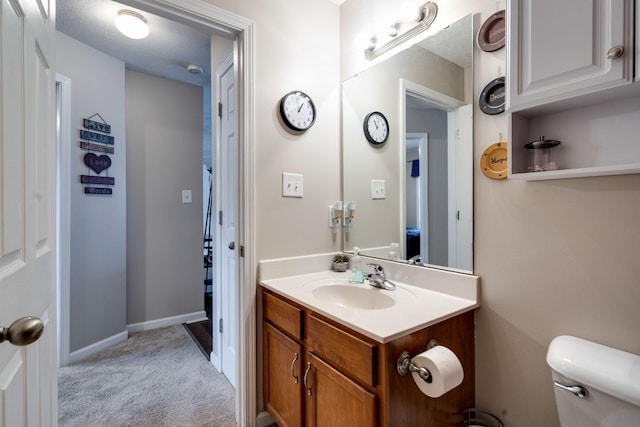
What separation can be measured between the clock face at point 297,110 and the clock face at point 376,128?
1.07 feet

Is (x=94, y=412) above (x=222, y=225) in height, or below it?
below

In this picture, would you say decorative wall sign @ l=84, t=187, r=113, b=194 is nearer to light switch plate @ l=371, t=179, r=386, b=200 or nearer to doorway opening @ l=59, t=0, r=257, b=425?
doorway opening @ l=59, t=0, r=257, b=425

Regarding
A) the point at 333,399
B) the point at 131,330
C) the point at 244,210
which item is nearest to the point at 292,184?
the point at 244,210

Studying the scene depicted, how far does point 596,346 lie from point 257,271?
4.43ft

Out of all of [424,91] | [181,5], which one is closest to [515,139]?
[424,91]

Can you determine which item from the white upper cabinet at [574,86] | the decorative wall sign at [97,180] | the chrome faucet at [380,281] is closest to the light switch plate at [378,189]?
the chrome faucet at [380,281]

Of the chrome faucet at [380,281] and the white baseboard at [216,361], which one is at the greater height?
the chrome faucet at [380,281]

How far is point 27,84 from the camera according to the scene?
28.3 inches

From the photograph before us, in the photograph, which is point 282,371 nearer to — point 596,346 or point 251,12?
point 596,346

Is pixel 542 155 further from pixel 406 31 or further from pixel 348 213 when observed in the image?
pixel 348 213

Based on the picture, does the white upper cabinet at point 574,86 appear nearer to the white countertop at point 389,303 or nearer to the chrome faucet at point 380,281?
the white countertop at point 389,303

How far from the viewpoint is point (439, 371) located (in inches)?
34.9

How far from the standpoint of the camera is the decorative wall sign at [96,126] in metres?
2.30

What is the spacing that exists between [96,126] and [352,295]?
238 centimetres
